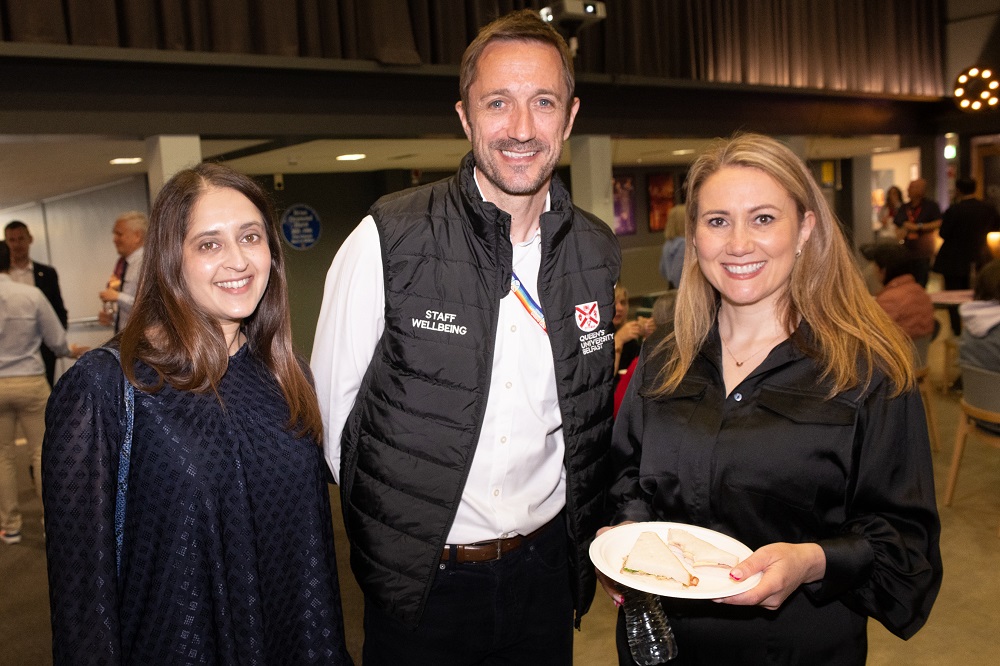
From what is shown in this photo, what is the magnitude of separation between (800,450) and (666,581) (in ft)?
1.24

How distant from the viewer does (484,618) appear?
1.83 metres

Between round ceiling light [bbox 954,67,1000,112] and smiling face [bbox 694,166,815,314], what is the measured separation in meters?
9.22

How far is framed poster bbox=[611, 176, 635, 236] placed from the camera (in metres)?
12.2

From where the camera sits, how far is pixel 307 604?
167cm

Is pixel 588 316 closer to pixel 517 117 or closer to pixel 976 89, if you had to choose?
pixel 517 117

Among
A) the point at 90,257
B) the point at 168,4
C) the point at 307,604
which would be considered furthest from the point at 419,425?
the point at 90,257

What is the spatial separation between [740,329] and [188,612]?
1291 mm

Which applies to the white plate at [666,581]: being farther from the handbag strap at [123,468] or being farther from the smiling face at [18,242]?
the smiling face at [18,242]

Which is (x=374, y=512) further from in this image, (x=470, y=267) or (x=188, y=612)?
(x=470, y=267)

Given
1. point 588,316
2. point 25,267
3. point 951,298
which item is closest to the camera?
point 588,316

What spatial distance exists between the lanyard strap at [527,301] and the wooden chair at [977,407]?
3.21 meters

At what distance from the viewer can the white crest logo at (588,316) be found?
1.91 metres

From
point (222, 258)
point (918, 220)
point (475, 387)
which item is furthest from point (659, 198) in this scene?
point (222, 258)

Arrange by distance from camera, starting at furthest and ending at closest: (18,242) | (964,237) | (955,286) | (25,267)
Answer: (955,286)
(964,237)
(25,267)
(18,242)
